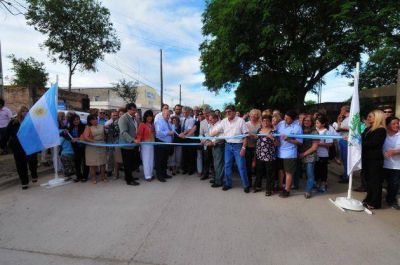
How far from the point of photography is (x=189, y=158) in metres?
9.14

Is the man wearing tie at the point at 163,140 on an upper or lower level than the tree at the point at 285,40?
lower

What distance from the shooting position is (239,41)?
17.7 m

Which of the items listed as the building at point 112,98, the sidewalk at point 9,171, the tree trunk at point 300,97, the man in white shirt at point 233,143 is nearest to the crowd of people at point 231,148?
the man in white shirt at point 233,143

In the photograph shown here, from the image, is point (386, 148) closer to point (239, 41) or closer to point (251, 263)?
point (251, 263)

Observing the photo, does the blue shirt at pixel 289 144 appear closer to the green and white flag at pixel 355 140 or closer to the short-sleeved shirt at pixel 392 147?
the green and white flag at pixel 355 140

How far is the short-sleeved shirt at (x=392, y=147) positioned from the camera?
18.5 feet

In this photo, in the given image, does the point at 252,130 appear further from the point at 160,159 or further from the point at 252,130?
the point at 160,159

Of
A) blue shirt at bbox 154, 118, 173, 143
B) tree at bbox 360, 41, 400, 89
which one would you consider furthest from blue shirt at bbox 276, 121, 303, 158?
tree at bbox 360, 41, 400, 89

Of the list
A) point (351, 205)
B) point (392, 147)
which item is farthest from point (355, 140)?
point (351, 205)

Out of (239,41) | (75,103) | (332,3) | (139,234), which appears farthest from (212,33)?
(139,234)

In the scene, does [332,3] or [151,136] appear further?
[332,3]

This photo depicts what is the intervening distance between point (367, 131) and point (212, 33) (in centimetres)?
1579

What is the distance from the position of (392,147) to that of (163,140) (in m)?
5.27

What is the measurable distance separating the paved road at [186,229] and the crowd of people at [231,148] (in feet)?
1.91
